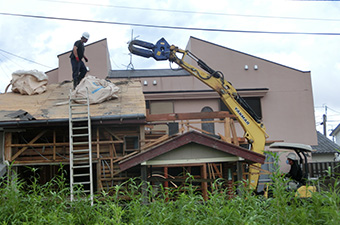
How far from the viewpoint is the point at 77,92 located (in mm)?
13547

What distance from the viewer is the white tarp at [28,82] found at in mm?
14953

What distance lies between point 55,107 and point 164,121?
11.5 ft

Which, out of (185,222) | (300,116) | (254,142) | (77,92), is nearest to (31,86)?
(77,92)

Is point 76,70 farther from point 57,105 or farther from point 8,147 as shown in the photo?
point 8,147

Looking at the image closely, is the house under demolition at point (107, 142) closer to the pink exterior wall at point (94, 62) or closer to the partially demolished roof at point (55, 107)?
the partially demolished roof at point (55, 107)

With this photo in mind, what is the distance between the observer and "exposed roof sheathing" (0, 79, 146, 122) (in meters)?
12.3

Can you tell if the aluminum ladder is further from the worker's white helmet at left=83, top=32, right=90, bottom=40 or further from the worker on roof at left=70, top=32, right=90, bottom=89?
the worker's white helmet at left=83, top=32, right=90, bottom=40

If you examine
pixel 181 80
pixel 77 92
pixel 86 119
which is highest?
pixel 181 80

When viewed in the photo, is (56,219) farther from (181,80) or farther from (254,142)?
(181,80)

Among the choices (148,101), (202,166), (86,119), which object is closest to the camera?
(86,119)

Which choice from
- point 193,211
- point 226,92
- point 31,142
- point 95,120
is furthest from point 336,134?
point 193,211

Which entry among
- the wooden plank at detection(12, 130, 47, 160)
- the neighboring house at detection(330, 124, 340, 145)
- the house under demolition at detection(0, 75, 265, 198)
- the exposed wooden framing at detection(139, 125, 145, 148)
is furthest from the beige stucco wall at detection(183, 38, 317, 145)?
the neighboring house at detection(330, 124, 340, 145)

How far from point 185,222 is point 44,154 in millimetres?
7326

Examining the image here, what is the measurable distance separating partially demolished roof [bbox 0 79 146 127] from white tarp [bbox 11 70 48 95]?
0.22m
